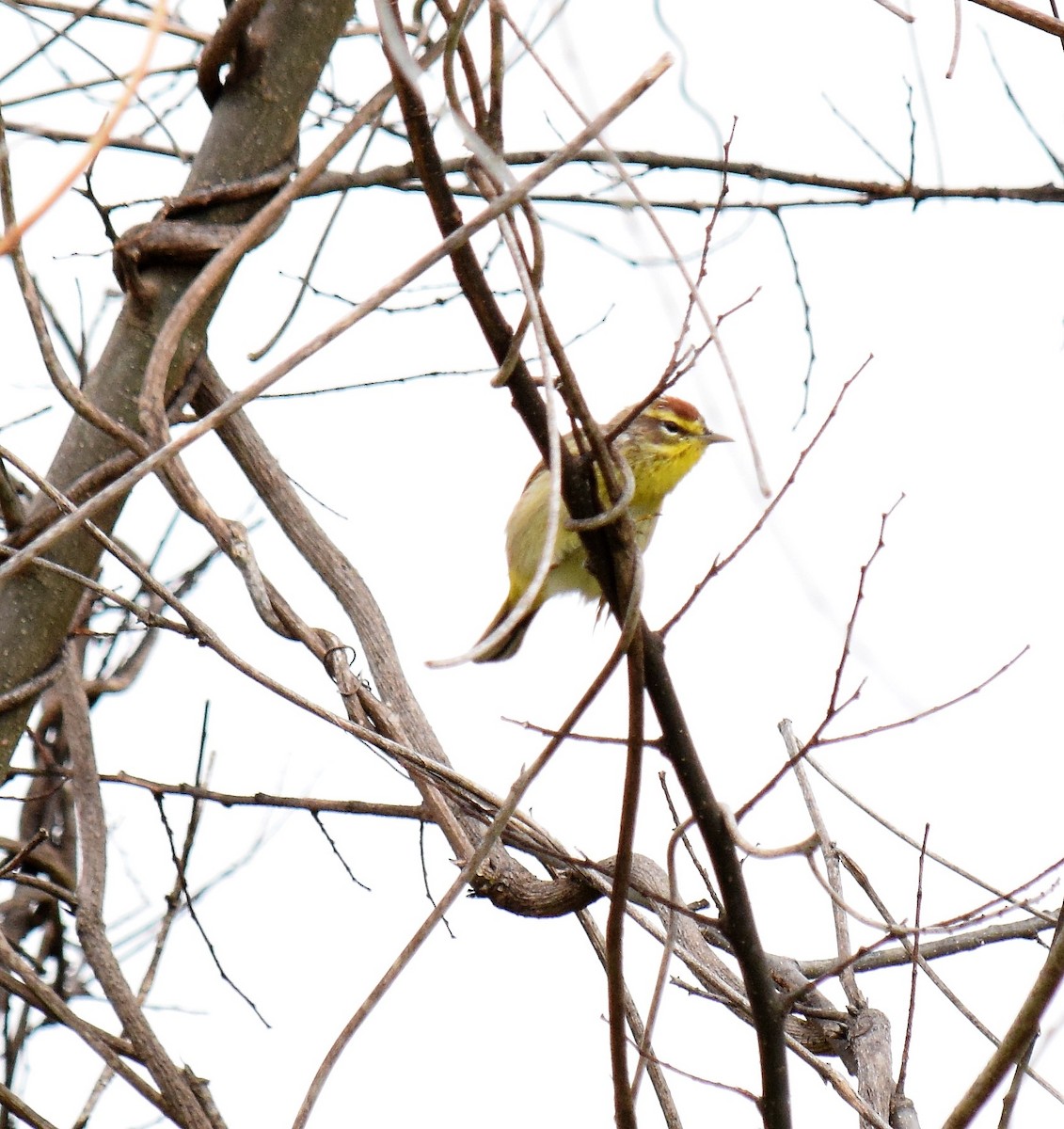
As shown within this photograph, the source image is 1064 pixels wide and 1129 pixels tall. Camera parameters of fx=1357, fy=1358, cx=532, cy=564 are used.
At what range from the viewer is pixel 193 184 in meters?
2.46

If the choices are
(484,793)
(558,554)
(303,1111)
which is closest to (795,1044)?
(484,793)

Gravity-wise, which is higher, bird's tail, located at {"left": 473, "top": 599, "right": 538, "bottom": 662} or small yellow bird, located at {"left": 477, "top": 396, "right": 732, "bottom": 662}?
small yellow bird, located at {"left": 477, "top": 396, "right": 732, "bottom": 662}

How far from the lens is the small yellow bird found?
4.18 metres

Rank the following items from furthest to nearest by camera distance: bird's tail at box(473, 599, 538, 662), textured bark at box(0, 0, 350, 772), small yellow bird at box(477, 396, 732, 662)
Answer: bird's tail at box(473, 599, 538, 662), small yellow bird at box(477, 396, 732, 662), textured bark at box(0, 0, 350, 772)

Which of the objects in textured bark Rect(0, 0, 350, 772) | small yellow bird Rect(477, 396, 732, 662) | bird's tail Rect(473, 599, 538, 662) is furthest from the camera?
bird's tail Rect(473, 599, 538, 662)

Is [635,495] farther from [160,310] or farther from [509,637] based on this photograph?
[160,310]

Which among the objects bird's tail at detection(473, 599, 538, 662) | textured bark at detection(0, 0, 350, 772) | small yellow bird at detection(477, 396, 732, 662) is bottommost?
textured bark at detection(0, 0, 350, 772)

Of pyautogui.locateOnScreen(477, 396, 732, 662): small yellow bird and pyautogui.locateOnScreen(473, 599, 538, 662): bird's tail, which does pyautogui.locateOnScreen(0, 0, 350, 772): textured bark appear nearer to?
pyautogui.locateOnScreen(477, 396, 732, 662): small yellow bird

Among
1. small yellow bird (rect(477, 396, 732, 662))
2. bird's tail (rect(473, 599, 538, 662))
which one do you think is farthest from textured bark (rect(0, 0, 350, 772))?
bird's tail (rect(473, 599, 538, 662))

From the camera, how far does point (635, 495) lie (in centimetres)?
411

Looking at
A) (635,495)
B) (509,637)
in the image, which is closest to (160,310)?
(635,495)

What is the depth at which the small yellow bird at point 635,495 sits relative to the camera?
13.7 feet

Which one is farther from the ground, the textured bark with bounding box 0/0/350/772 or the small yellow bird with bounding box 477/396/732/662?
the small yellow bird with bounding box 477/396/732/662

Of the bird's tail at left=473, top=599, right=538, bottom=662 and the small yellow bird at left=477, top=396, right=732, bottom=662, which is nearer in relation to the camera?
the small yellow bird at left=477, top=396, right=732, bottom=662
